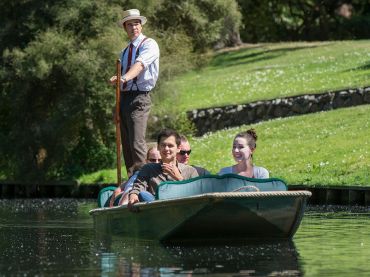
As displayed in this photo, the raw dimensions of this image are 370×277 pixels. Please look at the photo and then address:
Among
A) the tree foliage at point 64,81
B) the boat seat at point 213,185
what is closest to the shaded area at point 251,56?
the tree foliage at point 64,81

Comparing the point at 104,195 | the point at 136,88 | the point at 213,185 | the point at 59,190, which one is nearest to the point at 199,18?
the point at 59,190

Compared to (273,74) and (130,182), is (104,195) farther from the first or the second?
(273,74)

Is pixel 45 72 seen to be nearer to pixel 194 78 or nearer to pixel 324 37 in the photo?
pixel 194 78

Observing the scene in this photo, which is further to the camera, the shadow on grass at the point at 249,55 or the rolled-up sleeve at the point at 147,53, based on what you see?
the shadow on grass at the point at 249,55

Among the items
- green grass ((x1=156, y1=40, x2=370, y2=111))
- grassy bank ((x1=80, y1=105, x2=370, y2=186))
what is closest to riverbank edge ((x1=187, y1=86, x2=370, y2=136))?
green grass ((x1=156, y1=40, x2=370, y2=111))

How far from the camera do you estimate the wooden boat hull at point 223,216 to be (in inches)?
550

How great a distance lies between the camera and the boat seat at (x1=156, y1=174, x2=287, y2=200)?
1419 centimetres

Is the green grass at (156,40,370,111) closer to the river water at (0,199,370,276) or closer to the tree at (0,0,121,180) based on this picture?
the tree at (0,0,121,180)

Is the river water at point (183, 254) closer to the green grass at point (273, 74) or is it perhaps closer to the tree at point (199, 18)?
the green grass at point (273, 74)

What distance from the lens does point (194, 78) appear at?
47531 millimetres

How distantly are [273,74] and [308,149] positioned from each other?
15.0 metres

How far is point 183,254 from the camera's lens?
13523 millimetres

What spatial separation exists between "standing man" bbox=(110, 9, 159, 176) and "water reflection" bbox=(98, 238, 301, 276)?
2.60 m

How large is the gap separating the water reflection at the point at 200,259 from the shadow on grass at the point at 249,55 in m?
34.4
